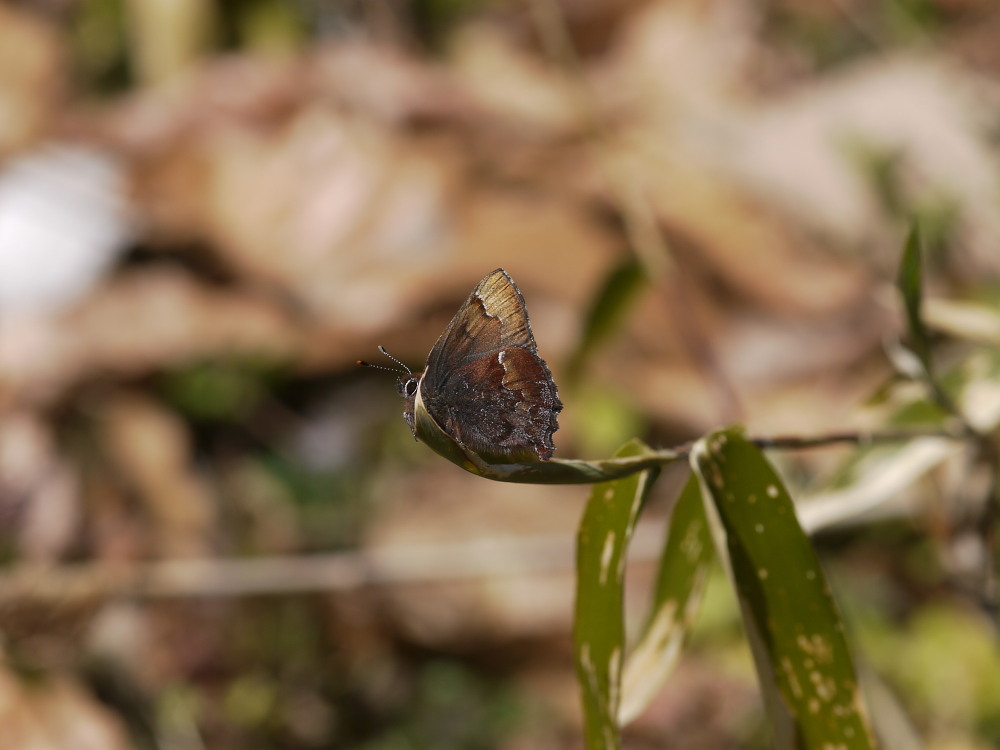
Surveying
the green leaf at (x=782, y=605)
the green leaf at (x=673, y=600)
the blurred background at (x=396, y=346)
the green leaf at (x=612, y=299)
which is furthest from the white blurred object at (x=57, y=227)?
the green leaf at (x=782, y=605)

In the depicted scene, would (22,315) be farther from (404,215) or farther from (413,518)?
(413,518)

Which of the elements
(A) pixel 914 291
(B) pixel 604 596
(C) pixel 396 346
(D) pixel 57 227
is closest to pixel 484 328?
(B) pixel 604 596

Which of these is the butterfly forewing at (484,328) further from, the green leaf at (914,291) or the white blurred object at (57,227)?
the white blurred object at (57,227)

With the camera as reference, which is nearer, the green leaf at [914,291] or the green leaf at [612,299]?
the green leaf at [914,291]

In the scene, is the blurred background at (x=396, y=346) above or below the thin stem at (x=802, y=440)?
below

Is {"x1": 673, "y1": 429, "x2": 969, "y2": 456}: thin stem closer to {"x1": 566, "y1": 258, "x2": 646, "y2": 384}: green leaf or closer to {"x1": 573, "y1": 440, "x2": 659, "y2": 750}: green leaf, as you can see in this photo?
{"x1": 573, "y1": 440, "x2": 659, "y2": 750}: green leaf

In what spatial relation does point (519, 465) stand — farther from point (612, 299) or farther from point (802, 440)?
point (612, 299)
